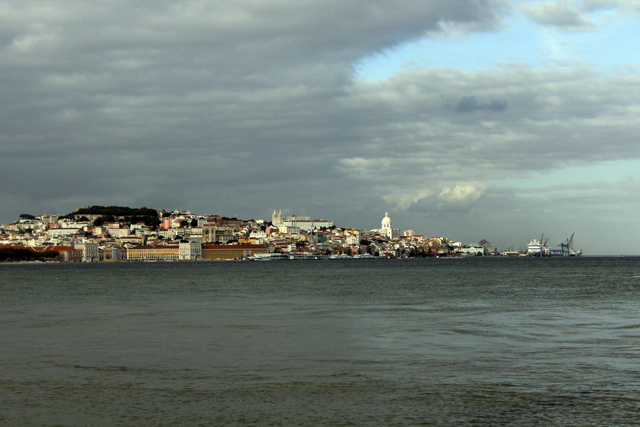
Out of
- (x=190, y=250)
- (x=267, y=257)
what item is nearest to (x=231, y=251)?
(x=190, y=250)

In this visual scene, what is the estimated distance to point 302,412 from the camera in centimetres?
832

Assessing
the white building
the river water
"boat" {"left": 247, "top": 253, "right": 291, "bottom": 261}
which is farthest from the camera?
the white building

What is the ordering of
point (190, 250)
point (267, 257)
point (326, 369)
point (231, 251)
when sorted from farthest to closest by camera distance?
point (231, 251) < point (190, 250) < point (267, 257) < point (326, 369)

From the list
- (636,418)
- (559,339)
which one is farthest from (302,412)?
(559,339)

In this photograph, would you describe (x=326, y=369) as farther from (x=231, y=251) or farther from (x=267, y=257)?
(x=231, y=251)

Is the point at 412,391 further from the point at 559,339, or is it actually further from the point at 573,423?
the point at 559,339

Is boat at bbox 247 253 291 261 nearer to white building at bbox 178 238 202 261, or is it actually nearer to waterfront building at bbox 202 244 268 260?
waterfront building at bbox 202 244 268 260

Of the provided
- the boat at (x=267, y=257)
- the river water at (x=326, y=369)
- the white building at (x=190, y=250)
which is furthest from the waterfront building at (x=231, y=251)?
the river water at (x=326, y=369)

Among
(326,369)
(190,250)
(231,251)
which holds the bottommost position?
(231,251)

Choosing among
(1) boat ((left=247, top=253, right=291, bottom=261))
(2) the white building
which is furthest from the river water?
(2) the white building

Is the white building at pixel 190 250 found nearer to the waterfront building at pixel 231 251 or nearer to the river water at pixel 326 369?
the waterfront building at pixel 231 251

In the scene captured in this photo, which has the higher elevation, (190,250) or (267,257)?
(190,250)

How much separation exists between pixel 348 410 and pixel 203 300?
A: 2194 cm

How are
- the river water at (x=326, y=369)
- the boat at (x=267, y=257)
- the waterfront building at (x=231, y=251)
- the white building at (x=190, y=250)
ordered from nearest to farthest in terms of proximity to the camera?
the river water at (x=326, y=369) → the boat at (x=267, y=257) → the white building at (x=190, y=250) → the waterfront building at (x=231, y=251)
